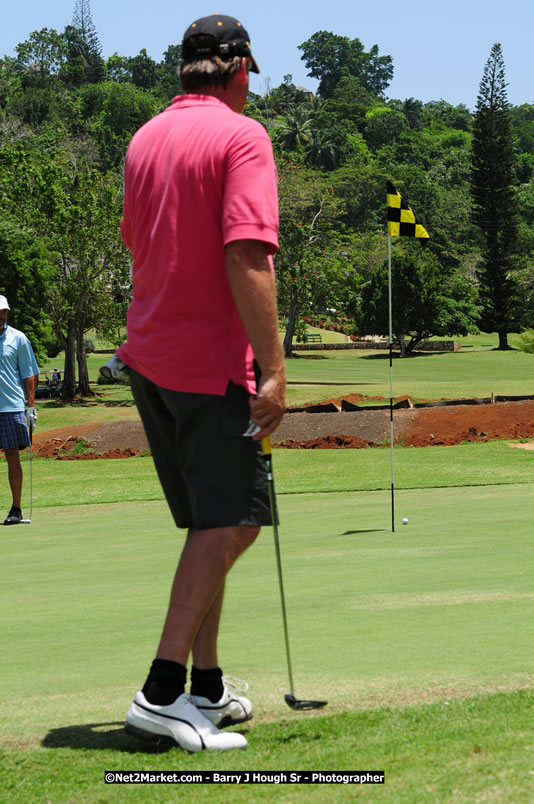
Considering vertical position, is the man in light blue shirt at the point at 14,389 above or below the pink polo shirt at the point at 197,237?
below

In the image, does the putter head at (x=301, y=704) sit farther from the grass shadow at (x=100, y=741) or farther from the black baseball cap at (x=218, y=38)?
the black baseball cap at (x=218, y=38)

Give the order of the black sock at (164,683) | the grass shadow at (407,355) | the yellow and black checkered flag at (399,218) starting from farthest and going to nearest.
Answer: the grass shadow at (407,355) < the yellow and black checkered flag at (399,218) < the black sock at (164,683)

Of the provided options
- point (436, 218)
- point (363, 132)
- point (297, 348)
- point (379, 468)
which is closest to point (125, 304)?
point (379, 468)

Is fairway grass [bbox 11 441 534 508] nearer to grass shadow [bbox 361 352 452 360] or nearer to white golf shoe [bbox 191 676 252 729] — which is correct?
white golf shoe [bbox 191 676 252 729]

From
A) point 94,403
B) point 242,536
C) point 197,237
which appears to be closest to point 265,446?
point 242,536

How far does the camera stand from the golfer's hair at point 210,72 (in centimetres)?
354

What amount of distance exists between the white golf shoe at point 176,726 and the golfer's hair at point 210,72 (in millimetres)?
2027

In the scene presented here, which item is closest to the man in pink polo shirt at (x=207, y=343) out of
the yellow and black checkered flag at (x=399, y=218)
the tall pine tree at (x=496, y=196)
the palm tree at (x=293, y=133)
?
the yellow and black checkered flag at (x=399, y=218)

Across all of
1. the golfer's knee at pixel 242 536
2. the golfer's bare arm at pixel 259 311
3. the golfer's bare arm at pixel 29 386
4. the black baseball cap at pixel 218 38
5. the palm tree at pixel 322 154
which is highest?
the palm tree at pixel 322 154

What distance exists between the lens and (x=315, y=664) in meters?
3.83

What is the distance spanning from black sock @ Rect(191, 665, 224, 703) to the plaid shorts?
7.64 metres

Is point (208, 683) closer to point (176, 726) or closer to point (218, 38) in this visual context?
point (176, 726)

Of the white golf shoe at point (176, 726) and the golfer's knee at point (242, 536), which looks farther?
the golfer's knee at point (242, 536)

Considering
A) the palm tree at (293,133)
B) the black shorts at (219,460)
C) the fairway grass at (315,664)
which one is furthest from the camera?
the palm tree at (293,133)
